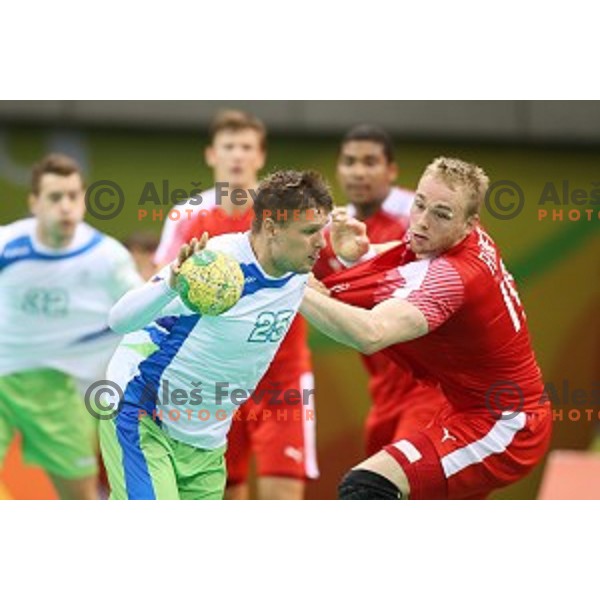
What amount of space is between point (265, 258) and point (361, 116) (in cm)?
149

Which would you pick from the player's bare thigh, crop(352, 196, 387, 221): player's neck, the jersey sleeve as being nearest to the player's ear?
crop(352, 196, 387, 221): player's neck

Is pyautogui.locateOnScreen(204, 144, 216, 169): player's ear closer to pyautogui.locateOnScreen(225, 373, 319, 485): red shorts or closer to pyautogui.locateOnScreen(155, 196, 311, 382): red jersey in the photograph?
pyautogui.locateOnScreen(155, 196, 311, 382): red jersey

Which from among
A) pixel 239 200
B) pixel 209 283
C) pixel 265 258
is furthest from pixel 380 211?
pixel 209 283

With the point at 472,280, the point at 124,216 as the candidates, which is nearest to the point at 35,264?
the point at 124,216

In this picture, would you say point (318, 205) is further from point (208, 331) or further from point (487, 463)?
point (487, 463)

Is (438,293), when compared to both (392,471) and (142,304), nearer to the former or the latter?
(392,471)

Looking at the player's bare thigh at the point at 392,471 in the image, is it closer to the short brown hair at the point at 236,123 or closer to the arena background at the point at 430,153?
the arena background at the point at 430,153

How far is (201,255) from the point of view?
5.61 meters

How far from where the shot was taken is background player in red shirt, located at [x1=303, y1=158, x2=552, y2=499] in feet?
20.2

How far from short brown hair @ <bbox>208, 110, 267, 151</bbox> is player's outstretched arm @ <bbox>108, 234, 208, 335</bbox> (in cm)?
168

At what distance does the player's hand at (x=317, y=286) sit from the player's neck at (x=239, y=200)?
82 cm

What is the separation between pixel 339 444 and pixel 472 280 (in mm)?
1814

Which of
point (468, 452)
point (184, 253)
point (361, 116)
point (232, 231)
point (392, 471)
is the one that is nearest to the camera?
point (184, 253)

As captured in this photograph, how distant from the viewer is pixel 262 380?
7.10m
